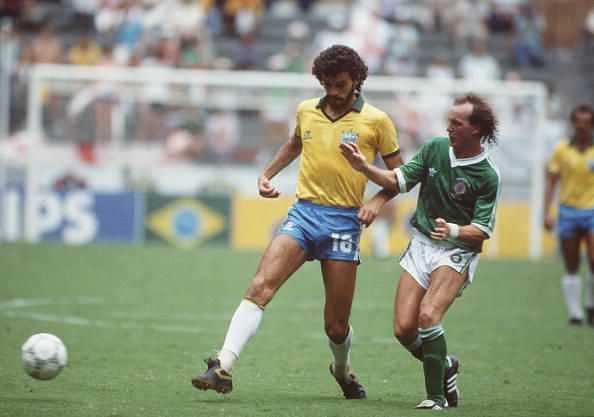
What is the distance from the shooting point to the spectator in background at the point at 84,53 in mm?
28386

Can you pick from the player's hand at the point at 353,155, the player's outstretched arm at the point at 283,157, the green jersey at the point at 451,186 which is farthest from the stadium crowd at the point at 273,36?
the player's hand at the point at 353,155

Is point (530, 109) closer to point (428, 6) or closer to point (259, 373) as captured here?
point (428, 6)

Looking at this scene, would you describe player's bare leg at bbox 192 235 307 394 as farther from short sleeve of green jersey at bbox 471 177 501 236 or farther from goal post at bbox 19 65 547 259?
goal post at bbox 19 65 547 259

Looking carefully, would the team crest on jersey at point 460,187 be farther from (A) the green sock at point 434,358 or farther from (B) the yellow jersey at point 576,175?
(B) the yellow jersey at point 576,175

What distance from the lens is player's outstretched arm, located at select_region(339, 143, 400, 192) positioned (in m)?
8.59

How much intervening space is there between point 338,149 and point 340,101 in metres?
0.36

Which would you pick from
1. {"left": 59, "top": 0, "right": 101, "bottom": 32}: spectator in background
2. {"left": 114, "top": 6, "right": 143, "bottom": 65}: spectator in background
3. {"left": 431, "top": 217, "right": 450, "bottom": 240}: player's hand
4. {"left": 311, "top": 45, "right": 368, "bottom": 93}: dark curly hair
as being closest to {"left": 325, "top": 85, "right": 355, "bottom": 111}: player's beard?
{"left": 311, "top": 45, "right": 368, "bottom": 93}: dark curly hair

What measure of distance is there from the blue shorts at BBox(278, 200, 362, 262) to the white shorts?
432 mm

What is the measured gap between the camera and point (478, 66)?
29.6m

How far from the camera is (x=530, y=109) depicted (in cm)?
2709

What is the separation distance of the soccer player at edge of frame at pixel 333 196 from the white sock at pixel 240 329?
0.22 feet

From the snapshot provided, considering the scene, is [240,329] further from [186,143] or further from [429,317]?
[186,143]

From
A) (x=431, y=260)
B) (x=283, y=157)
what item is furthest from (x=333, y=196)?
(x=431, y=260)

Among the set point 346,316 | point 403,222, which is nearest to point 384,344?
point 346,316
